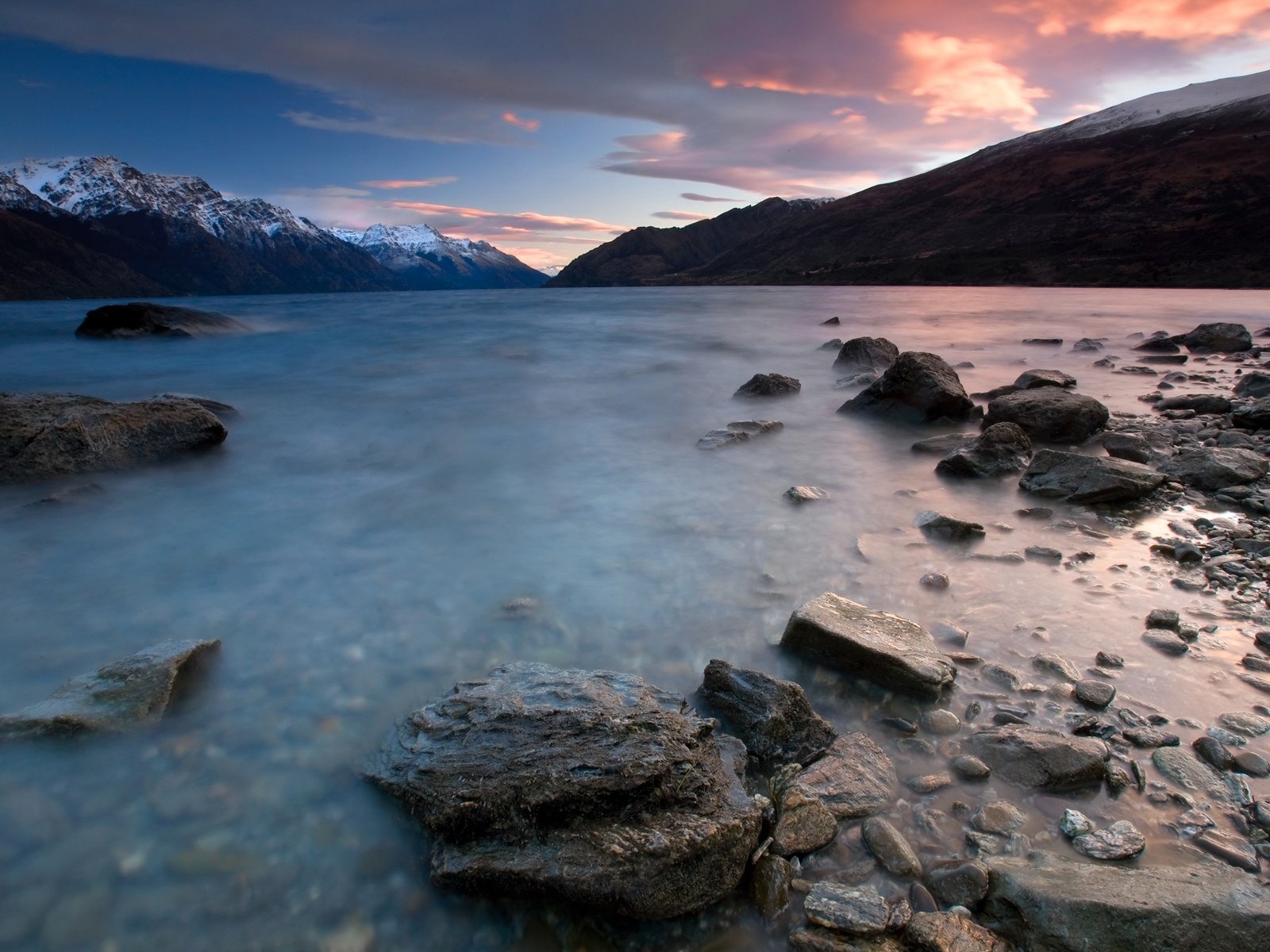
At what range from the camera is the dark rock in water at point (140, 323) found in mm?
20234

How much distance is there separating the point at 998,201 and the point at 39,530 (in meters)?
120

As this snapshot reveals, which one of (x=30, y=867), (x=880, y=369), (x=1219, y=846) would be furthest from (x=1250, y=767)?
(x=880, y=369)

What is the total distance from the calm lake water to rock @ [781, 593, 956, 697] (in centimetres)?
13

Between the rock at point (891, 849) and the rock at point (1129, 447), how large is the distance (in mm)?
5605

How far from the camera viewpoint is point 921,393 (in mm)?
8484

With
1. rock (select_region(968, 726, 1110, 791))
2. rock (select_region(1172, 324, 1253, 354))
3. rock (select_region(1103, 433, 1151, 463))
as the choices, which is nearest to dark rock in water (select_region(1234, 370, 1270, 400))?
rock (select_region(1103, 433, 1151, 463))

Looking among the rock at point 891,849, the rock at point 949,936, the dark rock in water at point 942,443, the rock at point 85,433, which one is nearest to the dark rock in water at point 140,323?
the rock at point 85,433

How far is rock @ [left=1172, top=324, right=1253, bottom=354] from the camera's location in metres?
13.9

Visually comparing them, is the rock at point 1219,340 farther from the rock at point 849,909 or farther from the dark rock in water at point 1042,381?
the rock at point 849,909

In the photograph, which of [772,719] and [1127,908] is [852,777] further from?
[1127,908]

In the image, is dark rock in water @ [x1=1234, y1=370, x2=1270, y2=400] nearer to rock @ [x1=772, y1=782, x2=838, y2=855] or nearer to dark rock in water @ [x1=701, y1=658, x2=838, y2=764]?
dark rock in water @ [x1=701, y1=658, x2=838, y2=764]

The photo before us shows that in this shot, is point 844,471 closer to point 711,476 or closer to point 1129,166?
point 711,476

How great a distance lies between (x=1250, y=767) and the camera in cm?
247

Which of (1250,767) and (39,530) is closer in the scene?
(1250,767)
